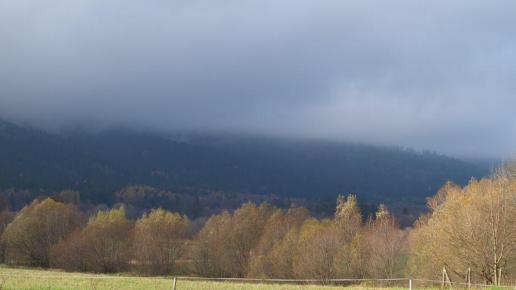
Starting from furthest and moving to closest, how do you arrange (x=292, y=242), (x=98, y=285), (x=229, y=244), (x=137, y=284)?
1. (x=229, y=244)
2. (x=292, y=242)
3. (x=137, y=284)
4. (x=98, y=285)

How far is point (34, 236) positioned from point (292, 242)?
2127 inches

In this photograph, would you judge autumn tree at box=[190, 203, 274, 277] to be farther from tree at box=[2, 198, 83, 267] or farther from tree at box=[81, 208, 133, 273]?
tree at box=[2, 198, 83, 267]

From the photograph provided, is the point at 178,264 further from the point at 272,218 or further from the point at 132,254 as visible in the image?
the point at 272,218

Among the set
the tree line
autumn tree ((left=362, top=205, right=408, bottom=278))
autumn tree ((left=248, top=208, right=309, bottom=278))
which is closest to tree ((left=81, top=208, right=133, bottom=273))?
the tree line

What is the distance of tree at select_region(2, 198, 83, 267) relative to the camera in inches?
4781

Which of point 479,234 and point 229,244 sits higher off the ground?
point 479,234

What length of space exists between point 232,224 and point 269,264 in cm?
1702

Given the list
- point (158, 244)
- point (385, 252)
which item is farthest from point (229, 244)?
point (385, 252)

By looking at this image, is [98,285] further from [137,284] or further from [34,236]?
A: [34,236]

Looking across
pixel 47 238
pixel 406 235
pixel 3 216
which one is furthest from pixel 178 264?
pixel 3 216

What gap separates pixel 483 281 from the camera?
199 feet

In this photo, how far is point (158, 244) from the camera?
381 ft

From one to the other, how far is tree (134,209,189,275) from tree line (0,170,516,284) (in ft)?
0.68

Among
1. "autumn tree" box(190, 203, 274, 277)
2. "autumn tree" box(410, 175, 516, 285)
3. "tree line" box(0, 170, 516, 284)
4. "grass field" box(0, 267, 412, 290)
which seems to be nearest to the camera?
"grass field" box(0, 267, 412, 290)
